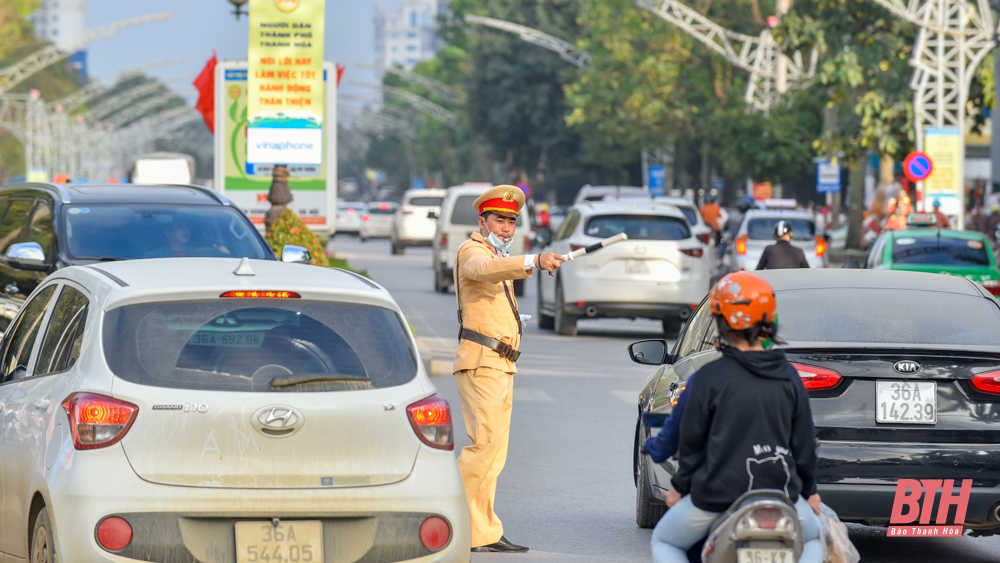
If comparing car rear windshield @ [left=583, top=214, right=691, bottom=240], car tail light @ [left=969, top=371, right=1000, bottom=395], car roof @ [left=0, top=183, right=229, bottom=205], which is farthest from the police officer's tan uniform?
car rear windshield @ [left=583, top=214, right=691, bottom=240]

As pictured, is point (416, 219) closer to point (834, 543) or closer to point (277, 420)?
point (277, 420)

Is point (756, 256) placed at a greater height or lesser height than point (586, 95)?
lesser

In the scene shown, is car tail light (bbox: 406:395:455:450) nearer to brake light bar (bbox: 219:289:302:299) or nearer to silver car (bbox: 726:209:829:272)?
brake light bar (bbox: 219:289:302:299)

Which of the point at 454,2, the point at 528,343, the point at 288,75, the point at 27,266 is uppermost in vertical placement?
the point at 454,2

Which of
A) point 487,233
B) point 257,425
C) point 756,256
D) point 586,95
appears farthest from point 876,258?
point 586,95

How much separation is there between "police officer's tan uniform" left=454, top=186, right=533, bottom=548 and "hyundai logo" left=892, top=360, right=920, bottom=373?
64.4 inches

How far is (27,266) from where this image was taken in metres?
11.4

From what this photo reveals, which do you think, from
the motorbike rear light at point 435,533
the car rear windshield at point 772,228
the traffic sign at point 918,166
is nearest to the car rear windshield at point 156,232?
the motorbike rear light at point 435,533

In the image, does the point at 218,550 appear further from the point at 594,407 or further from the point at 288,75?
the point at 288,75

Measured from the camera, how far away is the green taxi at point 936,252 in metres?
19.1

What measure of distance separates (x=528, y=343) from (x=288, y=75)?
511 centimetres

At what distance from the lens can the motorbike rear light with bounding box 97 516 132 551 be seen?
17.4ft

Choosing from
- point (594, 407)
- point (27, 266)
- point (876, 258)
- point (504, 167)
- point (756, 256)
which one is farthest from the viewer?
point (504, 167)

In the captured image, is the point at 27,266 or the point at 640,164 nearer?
the point at 27,266
